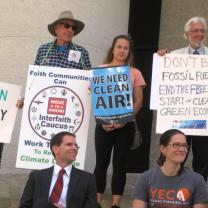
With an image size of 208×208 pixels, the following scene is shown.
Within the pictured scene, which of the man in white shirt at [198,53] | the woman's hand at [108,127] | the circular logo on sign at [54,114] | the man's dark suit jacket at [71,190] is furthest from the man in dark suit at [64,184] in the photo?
the man in white shirt at [198,53]

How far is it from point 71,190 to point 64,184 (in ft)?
0.39

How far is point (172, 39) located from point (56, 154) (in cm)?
476

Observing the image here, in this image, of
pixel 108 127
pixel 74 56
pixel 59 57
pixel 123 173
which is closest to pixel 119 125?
pixel 108 127

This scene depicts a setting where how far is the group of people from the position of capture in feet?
15.9

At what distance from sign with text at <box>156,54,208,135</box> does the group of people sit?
17 centimetres

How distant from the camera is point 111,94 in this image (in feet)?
20.9

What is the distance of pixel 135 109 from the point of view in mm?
6305

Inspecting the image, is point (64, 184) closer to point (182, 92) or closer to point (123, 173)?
point (123, 173)

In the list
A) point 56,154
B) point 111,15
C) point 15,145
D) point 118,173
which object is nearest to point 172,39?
point 111,15

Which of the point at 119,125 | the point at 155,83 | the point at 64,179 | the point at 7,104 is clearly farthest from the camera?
the point at 7,104

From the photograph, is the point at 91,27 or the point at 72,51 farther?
the point at 91,27

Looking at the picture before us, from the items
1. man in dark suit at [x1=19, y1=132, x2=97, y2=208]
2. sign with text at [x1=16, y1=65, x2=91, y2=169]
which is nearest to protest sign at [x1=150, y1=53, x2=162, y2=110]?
sign with text at [x1=16, y1=65, x2=91, y2=169]

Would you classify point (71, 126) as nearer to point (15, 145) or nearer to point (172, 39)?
point (15, 145)

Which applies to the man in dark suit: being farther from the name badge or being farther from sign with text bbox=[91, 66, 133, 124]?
the name badge
